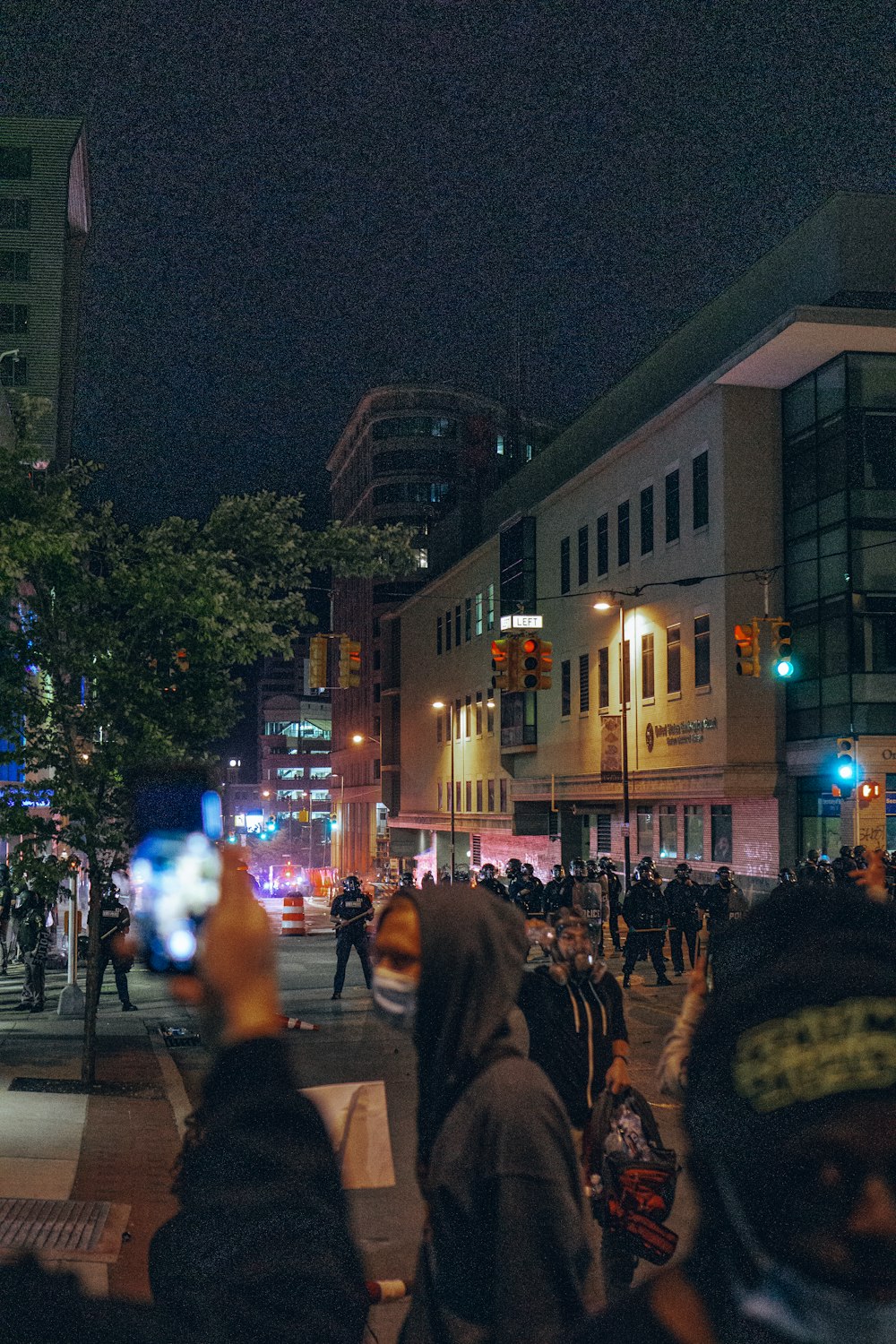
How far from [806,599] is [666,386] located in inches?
416

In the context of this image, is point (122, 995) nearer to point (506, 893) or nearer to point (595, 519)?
point (506, 893)

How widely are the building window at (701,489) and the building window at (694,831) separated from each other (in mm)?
8567

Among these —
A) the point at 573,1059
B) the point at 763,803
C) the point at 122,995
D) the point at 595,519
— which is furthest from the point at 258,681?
the point at 573,1059

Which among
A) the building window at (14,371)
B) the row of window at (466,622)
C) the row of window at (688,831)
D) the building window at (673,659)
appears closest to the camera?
the row of window at (688,831)

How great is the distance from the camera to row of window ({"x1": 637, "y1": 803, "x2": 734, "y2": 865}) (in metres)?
35.1

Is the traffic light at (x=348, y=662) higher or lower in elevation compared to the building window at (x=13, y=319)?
lower

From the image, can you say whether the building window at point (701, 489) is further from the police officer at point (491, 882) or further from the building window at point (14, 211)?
the building window at point (14, 211)

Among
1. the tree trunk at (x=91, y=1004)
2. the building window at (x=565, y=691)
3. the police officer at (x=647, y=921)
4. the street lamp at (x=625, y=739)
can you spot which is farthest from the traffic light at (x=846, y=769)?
the building window at (x=565, y=691)

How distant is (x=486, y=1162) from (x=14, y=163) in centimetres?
5514

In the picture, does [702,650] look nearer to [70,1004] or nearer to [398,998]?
[70,1004]

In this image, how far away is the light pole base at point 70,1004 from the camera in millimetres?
16562

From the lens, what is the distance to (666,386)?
39.8 m

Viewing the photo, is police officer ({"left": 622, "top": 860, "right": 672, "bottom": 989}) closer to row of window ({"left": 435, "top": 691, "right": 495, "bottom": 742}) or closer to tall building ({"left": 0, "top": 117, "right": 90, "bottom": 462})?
row of window ({"left": 435, "top": 691, "right": 495, "bottom": 742})

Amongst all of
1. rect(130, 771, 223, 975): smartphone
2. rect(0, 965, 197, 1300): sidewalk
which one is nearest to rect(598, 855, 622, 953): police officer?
rect(0, 965, 197, 1300): sidewalk
